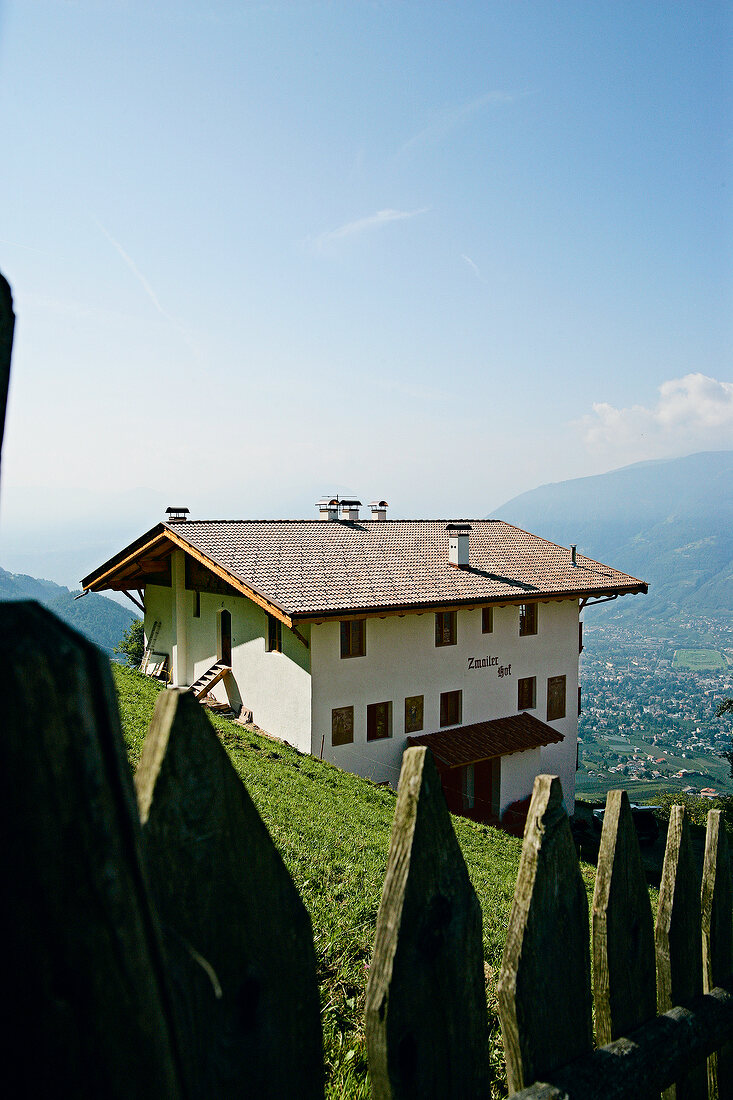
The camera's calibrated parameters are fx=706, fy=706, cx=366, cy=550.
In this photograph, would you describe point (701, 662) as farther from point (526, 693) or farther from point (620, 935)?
point (620, 935)

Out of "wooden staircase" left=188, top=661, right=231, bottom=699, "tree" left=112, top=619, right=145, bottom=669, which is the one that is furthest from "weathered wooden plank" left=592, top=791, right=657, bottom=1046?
"tree" left=112, top=619, right=145, bottom=669

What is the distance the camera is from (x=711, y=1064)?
201 cm

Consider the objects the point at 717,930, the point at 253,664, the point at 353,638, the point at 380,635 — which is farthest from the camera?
the point at 253,664

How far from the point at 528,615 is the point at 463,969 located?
2250cm

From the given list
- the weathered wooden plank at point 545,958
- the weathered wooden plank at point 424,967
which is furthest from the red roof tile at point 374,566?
the weathered wooden plank at point 424,967

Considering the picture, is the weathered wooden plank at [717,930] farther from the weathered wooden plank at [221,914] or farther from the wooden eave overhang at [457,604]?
the wooden eave overhang at [457,604]

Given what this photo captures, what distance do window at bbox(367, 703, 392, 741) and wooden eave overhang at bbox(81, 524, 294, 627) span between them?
186 inches

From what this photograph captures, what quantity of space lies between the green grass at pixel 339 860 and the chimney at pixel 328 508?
11.7 meters

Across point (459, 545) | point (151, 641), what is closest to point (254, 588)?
point (459, 545)

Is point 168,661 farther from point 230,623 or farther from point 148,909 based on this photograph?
point 148,909

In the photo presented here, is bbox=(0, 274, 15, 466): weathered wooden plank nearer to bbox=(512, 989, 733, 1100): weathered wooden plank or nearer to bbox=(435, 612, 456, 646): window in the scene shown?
bbox=(512, 989, 733, 1100): weathered wooden plank

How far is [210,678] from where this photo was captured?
2214 centimetres

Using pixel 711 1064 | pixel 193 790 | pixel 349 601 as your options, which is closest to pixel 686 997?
pixel 711 1064

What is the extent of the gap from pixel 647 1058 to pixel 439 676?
1929 cm
